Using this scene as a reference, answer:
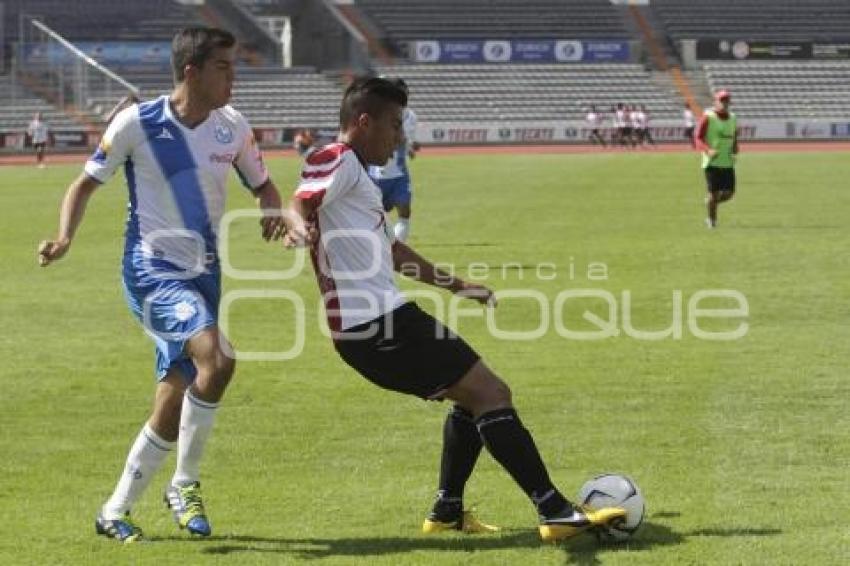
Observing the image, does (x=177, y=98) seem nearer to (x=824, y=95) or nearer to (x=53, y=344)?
(x=53, y=344)

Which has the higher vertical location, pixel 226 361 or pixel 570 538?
pixel 226 361

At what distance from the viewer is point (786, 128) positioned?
6862cm

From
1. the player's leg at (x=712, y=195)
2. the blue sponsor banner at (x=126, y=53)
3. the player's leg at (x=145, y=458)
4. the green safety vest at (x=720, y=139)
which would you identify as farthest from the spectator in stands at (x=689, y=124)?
the player's leg at (x=145, y=458)

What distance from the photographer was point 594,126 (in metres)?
66.6

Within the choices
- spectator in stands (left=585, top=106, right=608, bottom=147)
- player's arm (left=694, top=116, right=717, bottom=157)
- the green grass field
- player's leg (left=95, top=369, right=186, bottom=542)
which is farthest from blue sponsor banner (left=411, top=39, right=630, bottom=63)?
player's leg (left=95, top=369, right=186, bottom=542)

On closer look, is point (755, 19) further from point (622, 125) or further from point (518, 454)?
point (518, 454)

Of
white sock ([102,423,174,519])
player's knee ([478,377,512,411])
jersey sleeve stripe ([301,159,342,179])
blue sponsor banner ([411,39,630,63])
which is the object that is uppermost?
blue sponsor banner ([411,39,630,63])

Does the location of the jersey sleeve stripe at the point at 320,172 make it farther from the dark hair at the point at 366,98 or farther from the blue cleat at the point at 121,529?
the blue cleat at the point at 121,529

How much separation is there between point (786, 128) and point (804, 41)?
8954 mm

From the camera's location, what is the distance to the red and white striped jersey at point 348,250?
6.93 meters

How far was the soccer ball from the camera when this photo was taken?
711cm

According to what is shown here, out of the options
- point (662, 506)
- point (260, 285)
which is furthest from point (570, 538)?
point (260, 285)

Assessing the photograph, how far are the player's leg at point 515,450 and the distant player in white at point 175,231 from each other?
1.11 metres

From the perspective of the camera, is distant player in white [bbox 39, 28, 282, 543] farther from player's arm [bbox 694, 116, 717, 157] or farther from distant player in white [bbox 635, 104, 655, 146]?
distant player in white [bbox 635, 104, 655, 146]
